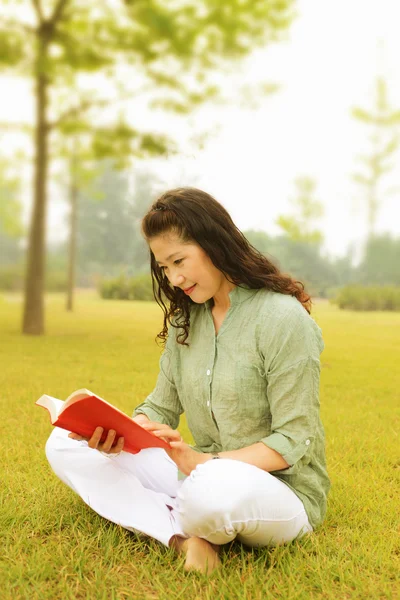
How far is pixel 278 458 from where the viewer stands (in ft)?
5.96

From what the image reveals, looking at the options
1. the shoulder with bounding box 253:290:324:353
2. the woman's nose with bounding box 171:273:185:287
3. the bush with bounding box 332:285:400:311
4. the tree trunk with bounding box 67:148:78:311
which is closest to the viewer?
the shoulder with bounding box 253:290:324:353

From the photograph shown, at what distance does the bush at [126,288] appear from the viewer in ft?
44.1

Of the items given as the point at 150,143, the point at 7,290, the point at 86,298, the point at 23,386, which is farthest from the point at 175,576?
the point at 86,298

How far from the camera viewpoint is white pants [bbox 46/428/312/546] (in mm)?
1729

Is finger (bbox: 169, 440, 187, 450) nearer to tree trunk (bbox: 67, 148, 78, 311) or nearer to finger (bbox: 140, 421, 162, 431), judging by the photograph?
finger (bbox: 140, 421, 162, 431)

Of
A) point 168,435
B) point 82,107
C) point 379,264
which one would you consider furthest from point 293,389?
point 379,264

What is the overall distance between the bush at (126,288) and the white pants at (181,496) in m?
10.9

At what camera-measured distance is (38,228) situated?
30.1 feet

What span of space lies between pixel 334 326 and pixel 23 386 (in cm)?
785

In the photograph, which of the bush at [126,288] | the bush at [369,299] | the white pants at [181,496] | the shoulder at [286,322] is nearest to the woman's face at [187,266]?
the shoulder at [286,322]

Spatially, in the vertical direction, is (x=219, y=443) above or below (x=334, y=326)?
above

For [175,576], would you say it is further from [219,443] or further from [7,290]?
[7,290]

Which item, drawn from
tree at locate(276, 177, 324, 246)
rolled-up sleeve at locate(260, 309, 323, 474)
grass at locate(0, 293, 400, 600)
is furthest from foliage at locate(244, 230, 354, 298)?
rolled-up sleeve at locate(260, 309, 323, 474)

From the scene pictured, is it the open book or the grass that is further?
the grass
